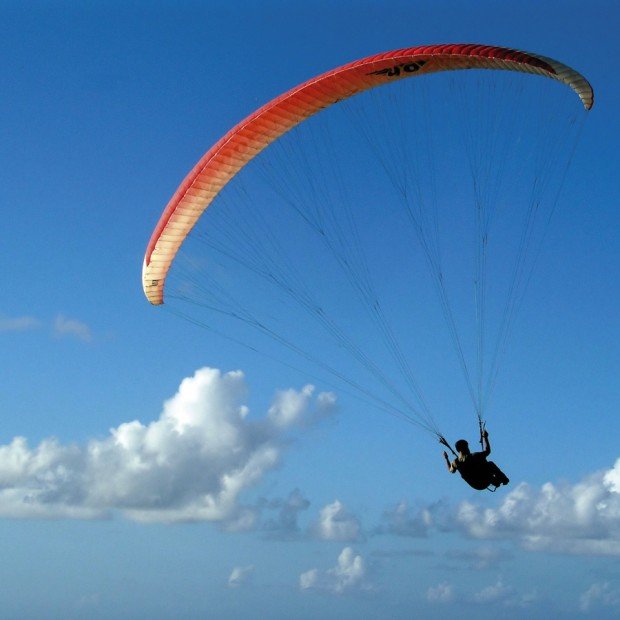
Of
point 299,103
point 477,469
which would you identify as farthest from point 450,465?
point 299,103

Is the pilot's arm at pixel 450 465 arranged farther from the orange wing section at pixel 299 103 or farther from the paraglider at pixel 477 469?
the orange wing section at pixel 299 103

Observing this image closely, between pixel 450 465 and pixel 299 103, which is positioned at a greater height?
pixel 299 103

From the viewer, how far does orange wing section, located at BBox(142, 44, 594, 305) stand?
2452 centimetres

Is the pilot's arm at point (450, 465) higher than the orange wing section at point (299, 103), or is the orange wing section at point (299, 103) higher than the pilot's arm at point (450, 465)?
the orange wing section at point (299, 103)

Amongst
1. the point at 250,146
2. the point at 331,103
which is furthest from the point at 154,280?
the point at 331,103

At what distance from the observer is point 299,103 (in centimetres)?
2591

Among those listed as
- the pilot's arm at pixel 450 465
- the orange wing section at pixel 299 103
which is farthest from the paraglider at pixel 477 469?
the orange wing section at pixel 299 103

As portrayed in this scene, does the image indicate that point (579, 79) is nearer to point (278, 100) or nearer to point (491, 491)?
point (278, 100)

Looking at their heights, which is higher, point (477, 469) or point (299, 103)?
point (299, 103)

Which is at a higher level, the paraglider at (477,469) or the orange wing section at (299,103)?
the orange wing section at (299,103)

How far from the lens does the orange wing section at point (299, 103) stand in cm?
2452

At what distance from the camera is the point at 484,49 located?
2425cm

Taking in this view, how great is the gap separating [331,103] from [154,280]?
7.24 metres

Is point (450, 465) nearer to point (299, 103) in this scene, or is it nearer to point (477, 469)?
point (477, 469)
